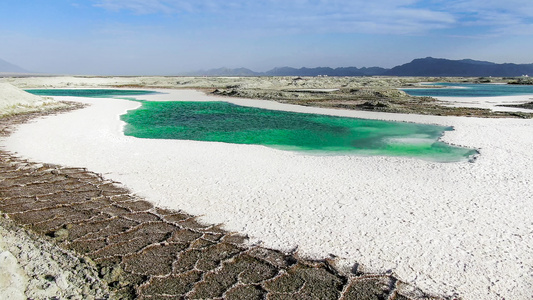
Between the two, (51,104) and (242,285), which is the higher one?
(51,104)

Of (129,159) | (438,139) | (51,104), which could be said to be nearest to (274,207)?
(129,159)

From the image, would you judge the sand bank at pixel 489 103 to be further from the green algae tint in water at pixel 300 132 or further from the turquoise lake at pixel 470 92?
the green algae tint in water at pixel 300 132

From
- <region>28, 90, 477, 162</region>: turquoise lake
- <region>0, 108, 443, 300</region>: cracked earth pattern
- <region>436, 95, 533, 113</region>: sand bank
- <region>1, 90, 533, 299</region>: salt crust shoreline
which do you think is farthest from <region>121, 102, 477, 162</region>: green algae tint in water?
<region>436, 95, 533, 113</region>: sand bank

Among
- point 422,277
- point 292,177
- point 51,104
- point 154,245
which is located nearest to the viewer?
point 422,277

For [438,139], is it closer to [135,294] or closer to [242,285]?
[242,285]

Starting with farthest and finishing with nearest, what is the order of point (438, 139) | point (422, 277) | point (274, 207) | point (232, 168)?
point (438, 139), point (232, 168), point (274, 207), point (422, 277)

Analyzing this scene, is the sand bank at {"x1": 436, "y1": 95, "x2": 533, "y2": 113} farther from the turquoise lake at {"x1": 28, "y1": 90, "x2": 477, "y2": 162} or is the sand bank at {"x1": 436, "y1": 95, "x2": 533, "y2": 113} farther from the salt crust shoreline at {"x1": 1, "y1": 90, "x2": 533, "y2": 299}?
the salt crust shoreline at {"x1": 1, "y1": 90, "x2": 533, "y2": 299}

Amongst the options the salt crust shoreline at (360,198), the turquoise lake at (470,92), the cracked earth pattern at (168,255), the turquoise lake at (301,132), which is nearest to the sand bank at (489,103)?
the turquoise lake at (470,92)
